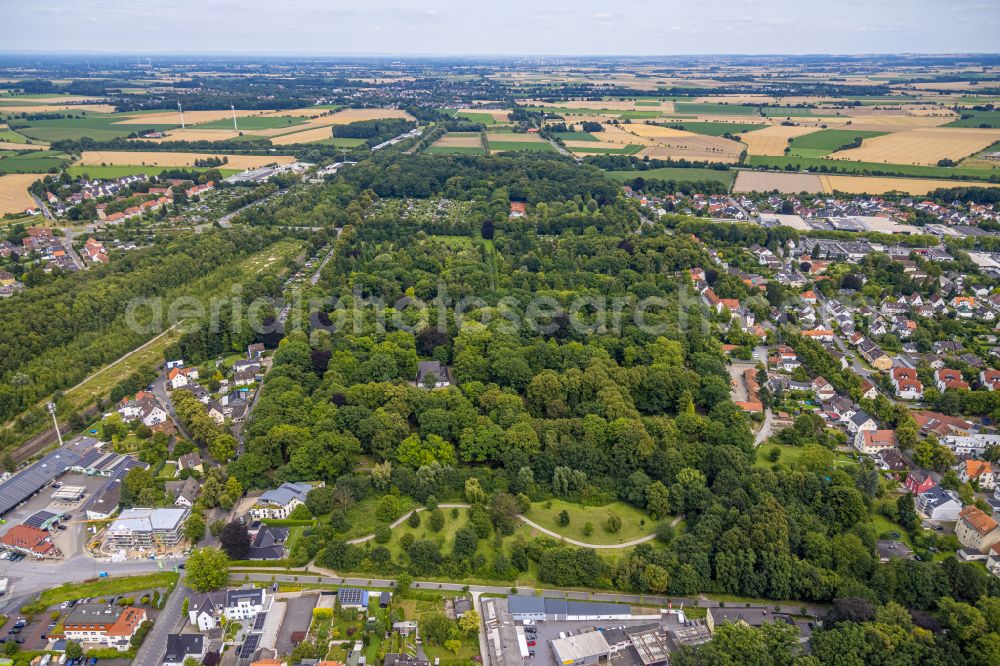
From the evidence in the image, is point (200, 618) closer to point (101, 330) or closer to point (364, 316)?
point (364, 316)

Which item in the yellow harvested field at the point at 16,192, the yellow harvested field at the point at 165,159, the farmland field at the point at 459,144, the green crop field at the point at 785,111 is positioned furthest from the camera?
the green crop field at the point at 785,111

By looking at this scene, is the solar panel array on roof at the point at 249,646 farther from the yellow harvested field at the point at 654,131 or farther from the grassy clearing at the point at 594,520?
the yellow harvested field at the point at 654,131

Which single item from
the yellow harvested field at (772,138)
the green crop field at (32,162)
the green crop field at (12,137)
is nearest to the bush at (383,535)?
the green crop field at (32,162)

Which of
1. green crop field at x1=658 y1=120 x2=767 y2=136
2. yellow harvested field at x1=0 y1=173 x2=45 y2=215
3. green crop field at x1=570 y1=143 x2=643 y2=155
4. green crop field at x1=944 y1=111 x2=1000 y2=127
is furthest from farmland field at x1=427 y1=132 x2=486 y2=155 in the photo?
green crop field at x1=944 y1=111 x2=1000 y2=127

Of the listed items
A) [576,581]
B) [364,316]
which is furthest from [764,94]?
[576,581]

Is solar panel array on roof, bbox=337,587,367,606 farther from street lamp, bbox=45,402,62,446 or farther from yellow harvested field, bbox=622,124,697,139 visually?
yellow harvested field, bbox=622,124,697,139
